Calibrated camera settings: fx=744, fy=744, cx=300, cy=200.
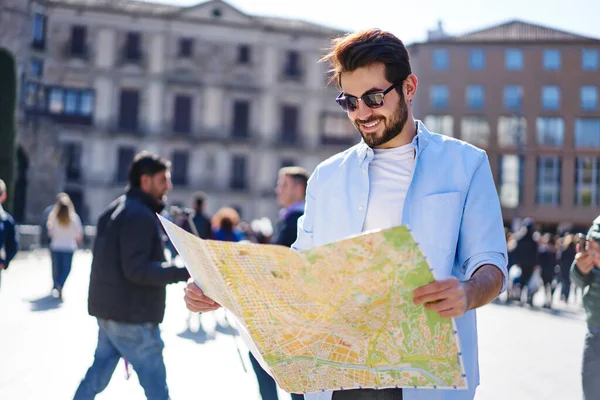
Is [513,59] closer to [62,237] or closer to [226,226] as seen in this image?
[62,237]

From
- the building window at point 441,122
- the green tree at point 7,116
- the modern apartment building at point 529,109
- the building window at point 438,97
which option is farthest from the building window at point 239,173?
the green tree at point 7,116

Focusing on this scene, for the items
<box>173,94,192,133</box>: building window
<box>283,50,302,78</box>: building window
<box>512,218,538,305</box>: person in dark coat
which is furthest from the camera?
<box>283,50,302,78</box>: building window

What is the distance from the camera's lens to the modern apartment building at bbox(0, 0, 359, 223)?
46688 millimetres

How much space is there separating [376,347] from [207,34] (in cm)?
4823

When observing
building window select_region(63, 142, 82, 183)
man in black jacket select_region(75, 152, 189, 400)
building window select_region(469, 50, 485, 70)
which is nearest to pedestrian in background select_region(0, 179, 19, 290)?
man in black jacket select_region(75, 152, 189, 400)

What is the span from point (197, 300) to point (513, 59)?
54.3 meters

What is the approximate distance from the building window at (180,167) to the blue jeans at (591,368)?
143ft

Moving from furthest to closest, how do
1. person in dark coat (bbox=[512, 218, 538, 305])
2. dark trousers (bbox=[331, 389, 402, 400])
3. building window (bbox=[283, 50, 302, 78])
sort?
building window (bbox=[283, 50, 302, 78])
person in dark coat (bbox=[512, 218, 538, 305])
dark trousers (bbox=[331, 389, 402, 400])

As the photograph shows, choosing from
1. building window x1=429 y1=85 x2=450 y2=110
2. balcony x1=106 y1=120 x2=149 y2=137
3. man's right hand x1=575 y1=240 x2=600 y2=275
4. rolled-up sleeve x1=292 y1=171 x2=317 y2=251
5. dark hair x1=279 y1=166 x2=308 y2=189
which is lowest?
man's right hand x1=575 y1=240 x2=600 y2=275

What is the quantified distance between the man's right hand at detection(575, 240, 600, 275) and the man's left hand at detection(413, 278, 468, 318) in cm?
269

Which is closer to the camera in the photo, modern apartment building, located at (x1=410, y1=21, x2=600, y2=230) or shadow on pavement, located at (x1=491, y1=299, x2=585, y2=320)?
shadow on pavement, located at (x1=491, y1=299, x2=585, y2=320)

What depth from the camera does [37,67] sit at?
153ft

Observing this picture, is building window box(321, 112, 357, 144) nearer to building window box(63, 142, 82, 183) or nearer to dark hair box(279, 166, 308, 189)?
building window box(63, 142, 82, 183)

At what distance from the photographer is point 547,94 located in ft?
175
